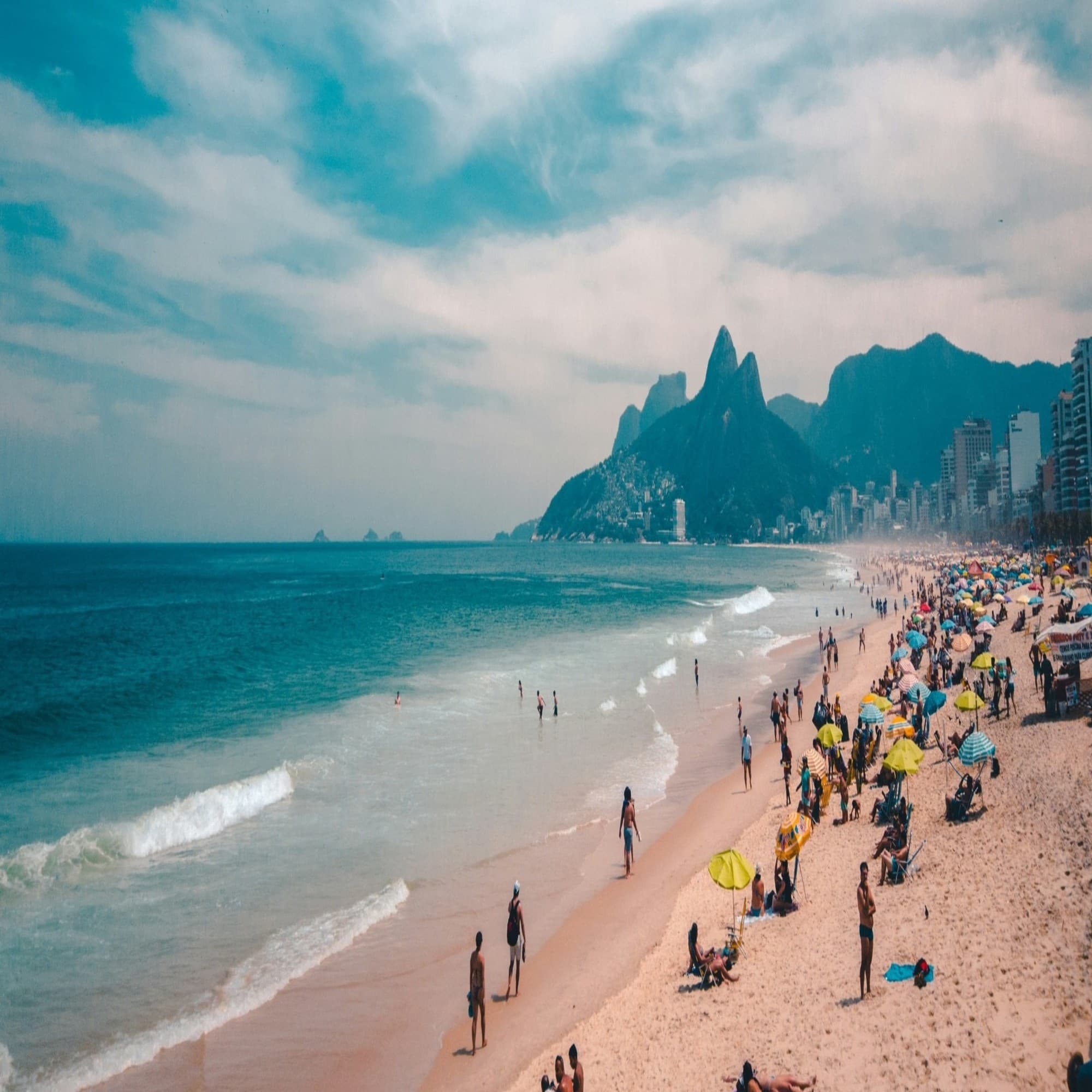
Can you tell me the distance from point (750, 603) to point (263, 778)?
185 ft

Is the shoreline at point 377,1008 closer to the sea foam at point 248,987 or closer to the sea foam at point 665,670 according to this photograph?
the sea foam at point 248,987

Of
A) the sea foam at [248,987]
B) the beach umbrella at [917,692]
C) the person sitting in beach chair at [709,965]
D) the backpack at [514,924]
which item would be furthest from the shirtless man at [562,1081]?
the beach umbrella at [917,692]

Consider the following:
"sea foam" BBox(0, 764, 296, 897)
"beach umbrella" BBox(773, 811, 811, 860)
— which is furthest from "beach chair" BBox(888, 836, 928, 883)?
"sea foam" BBox(0, 764, 296, 897)

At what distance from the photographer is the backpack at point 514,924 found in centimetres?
1102

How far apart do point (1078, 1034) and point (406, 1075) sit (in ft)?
26.1

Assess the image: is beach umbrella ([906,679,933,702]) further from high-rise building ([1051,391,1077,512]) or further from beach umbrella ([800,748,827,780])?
high-rise building ([1051,391,1077,512])

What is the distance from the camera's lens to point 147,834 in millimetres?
17234

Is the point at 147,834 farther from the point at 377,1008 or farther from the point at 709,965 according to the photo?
the point at 709,965

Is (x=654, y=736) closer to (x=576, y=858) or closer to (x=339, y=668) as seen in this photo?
(x=576, y=858)

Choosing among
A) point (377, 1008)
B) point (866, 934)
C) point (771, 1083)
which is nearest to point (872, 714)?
point (866, 934)

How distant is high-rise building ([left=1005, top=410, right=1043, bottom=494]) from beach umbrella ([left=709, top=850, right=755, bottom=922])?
220 meters

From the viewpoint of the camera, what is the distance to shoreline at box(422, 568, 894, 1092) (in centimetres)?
977

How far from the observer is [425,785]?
2075 centimetres

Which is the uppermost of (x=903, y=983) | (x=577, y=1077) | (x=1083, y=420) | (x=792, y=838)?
(x=1083, y=420)
